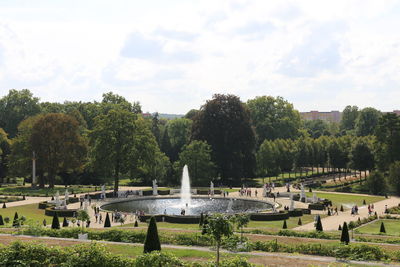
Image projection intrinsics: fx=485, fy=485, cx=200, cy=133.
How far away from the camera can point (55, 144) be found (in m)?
85.2

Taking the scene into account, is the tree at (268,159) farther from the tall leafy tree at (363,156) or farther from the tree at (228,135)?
the tall leafy tree at (363,156)

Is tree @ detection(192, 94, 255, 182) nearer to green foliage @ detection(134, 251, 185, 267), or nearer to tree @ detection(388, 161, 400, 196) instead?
tree @ detection(388, 161, 400, 196)

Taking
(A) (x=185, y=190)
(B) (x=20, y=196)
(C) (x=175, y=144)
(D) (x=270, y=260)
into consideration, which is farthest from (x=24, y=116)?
(D) (x=270, y=260)

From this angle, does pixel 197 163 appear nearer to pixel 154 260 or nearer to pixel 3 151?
pixel 3 151

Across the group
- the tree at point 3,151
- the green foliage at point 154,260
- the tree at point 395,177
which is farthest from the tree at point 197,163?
the green foliage at point 154,260

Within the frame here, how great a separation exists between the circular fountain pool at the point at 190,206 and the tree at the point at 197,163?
13.5 m

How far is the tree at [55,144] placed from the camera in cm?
8475

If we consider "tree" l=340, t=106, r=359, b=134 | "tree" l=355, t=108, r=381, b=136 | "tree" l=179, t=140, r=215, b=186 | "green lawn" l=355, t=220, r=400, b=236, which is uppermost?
"tree" l=340, t=106, r=359, b=134

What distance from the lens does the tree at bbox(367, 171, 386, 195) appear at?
75875mm

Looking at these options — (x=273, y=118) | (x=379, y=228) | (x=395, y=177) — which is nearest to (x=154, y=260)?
(x=379, y=228)

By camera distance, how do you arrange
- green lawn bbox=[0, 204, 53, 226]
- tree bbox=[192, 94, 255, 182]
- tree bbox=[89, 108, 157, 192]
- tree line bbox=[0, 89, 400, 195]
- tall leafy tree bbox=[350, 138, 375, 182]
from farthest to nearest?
tree bbox=[192, 94, 255, 182], tall leafy tree bbox=[350, 138, 375, 182], tree line bbox=[0, 89, 400, 195], tree bbox=[89, 108, 157, 192], green lawn bbox=[0, 204, 53, 226]

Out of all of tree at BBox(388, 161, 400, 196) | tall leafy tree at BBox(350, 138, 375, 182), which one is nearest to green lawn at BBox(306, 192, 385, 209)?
tree at BBox(388, 161, 400, 196)

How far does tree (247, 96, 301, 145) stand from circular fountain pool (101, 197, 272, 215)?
68374mm

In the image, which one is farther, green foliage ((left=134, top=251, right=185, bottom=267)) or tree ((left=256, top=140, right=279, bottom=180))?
tree ((left=256, top=140, right=279, bottom=180))
